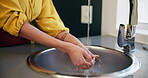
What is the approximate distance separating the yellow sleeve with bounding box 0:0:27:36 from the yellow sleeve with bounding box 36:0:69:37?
0.24 meters

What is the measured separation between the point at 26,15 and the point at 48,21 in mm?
143

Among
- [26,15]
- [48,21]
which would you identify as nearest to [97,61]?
[48,21]

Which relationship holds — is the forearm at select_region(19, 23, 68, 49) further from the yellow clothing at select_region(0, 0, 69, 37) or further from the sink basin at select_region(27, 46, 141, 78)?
the sink basin at select_region(27, 46, 141, 78)

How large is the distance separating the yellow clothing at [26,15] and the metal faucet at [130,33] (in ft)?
0.97

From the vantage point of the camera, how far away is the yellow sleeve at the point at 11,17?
A: 2.68 ft

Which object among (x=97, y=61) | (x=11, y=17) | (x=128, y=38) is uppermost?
(x=11, y=17)

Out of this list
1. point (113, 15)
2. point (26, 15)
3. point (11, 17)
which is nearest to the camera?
point (11, 17)

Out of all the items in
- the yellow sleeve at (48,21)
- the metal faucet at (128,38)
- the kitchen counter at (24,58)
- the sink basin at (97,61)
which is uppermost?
the yellow sleeve at (48,21)

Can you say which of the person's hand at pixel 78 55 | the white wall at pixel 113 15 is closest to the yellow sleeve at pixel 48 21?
the person's hand at pixel 78 55

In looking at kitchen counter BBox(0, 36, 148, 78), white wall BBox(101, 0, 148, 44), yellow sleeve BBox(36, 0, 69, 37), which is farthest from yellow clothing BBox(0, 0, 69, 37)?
white wall BBox(101, 0, 148, 44)

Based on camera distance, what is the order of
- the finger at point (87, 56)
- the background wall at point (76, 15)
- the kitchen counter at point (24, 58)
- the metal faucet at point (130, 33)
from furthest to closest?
the background wall at point (76, 15), the metal faucet at point (130, 33), the finger at point (87, 56), the kitchen counter at point (24, 58)

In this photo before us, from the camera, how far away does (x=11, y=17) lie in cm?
81

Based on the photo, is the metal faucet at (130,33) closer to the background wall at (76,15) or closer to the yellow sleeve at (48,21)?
the yellow sleeve at (48,21)

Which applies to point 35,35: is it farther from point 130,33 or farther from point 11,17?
point 130,33
